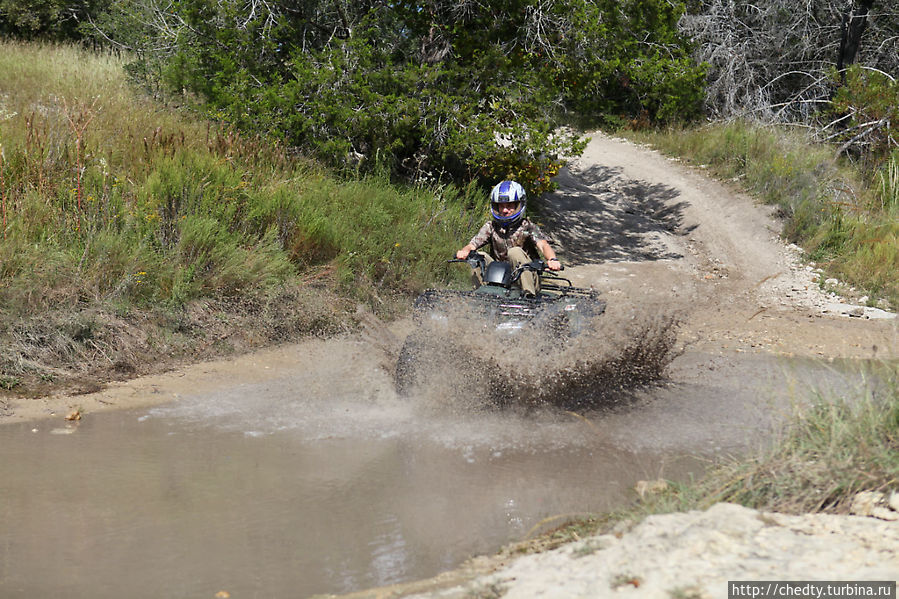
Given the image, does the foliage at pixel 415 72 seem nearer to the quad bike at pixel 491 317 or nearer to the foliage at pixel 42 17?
the quad bike at pixel 491 317

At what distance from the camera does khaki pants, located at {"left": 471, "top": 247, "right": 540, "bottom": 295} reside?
7645 millimetres

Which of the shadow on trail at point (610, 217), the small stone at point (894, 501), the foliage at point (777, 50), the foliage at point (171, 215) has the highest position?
the foliage at point (777, 50)

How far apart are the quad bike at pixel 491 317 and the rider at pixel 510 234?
582mm

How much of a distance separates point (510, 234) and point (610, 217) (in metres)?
10.4

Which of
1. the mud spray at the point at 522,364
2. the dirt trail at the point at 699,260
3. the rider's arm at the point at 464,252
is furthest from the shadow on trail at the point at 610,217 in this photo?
the mud spray at the point at 522,364

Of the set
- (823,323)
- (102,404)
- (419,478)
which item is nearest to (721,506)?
(419,478)

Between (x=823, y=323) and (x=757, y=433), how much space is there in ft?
20.0

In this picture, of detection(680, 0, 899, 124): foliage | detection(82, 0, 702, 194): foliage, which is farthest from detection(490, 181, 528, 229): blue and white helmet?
detection(680, 0, 899, 124): foliage

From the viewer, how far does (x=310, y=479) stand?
5.72m

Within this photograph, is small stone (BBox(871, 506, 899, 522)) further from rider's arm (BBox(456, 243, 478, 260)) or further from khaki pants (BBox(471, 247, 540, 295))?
rider's arm (BBox(456, 243, 478, 260))

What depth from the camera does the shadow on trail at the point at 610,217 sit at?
15836 millimetres

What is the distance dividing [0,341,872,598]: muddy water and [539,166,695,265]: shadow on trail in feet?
25.6

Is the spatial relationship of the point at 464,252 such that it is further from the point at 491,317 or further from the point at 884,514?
the point at 884,514

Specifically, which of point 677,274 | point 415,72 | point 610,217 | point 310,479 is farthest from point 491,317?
point 610,217
